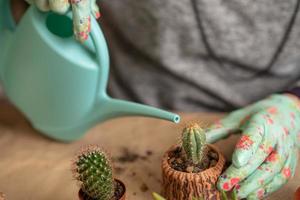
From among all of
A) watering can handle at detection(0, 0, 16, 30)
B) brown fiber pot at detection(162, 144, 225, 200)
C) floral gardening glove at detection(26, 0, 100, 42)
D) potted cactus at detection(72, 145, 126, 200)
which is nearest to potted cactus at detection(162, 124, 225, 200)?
brown fiber pot at detection(162, 144, 225, 200)

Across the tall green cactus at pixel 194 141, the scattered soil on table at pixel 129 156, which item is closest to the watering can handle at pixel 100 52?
the scattered soil on table at pixel 129 156

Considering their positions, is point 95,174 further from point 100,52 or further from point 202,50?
point 202,50

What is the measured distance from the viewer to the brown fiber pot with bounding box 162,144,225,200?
0.92 metres

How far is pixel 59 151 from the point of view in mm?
1161

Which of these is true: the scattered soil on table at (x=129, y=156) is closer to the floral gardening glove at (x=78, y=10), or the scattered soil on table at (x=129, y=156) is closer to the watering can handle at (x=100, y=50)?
the watering can handle at (x=100, y=50)

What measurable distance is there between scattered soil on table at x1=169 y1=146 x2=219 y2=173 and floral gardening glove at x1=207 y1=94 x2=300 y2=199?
0.03m

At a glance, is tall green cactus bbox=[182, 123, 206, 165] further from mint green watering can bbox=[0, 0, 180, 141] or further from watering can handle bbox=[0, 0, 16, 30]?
watering can handle bbox=[0, 0, 16, 30]

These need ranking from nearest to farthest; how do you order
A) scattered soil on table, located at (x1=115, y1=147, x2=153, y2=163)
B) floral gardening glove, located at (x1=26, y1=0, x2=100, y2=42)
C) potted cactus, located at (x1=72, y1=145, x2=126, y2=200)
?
potted cactus, located at (x1=72, y1=145, x2=126, y2=200), floral gardening glove, located at (x1=26, y1=0, x2=100, y2=42), scattered soil on table, located at (x1=115, y1=147, x2=153, y2=163)

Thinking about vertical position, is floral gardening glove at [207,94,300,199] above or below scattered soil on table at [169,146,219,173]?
above

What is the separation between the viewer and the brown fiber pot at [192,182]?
92 centimetres

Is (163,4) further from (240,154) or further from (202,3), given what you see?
(240,154)

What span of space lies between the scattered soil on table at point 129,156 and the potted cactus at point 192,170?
0.52 feet

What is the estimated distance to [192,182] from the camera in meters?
0.92

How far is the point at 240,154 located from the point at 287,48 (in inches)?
13.7
